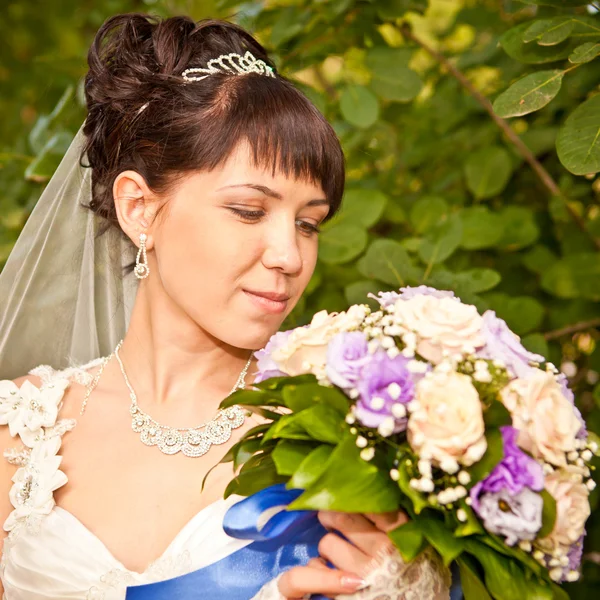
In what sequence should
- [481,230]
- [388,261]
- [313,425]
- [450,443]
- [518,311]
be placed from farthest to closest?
[481,230], [518,311], [388,261], [313,425], [450,443]

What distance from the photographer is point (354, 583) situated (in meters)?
1.40

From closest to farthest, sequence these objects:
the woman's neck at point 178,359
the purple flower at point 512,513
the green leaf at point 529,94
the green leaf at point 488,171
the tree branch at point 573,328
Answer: the purple flower at point 512,513
the green leaf at point 529,94
the woman's neck at point 178,359
the tree branch at point 573,328
the green leaf at point 488,171

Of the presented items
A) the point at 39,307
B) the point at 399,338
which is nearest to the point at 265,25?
the point at 39,307

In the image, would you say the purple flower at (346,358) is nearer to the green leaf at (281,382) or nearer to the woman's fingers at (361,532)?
the green leaf at (281,382)

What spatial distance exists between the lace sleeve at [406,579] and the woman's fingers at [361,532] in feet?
0.07

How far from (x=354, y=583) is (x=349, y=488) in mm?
257

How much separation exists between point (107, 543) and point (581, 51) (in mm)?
1526

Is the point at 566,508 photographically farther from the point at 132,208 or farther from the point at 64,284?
the point at 64,284

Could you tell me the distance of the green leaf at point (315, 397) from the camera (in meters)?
1.32

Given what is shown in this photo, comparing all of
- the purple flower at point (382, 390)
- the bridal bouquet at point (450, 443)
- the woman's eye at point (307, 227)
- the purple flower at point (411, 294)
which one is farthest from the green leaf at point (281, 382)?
the woman's eye at point (307, 227)

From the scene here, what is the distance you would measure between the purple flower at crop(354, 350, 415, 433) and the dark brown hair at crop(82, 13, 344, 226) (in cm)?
66

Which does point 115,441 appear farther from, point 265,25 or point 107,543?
point 265,25

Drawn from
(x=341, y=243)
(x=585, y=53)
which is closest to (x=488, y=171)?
(x=341, y=243)

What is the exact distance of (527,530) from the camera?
1192 mm
